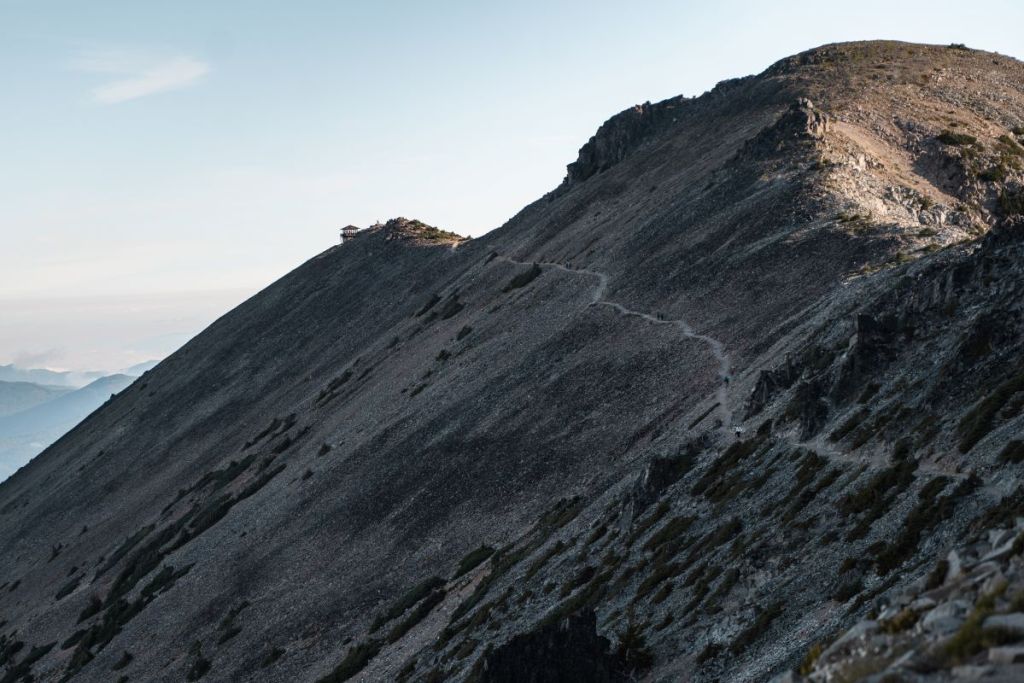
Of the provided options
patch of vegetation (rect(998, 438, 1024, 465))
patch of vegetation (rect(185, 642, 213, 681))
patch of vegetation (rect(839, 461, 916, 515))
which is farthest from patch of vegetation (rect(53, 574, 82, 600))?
patch of vegetation (rect(998, 438, 1024, 465))

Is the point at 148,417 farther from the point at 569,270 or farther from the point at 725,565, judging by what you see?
the point at 725,565

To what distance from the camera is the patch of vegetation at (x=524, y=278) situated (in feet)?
320

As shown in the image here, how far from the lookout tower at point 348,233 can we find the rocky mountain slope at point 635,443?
133 ft

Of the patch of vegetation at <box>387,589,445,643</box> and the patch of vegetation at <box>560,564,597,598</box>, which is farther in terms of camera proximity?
the patch of vegetation at <box>387,589,445,643</box>

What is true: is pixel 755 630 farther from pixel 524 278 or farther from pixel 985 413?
pixel 524 278

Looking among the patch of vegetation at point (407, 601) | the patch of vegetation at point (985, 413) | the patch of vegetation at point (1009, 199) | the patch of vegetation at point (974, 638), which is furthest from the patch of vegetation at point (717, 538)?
the patch of vegetation at point (1009, 199)

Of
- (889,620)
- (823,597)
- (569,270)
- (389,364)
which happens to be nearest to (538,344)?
(569,270)

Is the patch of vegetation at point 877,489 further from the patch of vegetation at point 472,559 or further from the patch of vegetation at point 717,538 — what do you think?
the patch of vegetation at point 472,559

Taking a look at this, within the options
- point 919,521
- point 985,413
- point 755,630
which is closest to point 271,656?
point 755,630

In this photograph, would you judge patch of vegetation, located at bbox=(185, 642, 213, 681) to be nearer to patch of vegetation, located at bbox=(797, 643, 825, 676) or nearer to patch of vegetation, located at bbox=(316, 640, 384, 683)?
patch of vegetation, located at bbox=(316, 640, 384, 683)

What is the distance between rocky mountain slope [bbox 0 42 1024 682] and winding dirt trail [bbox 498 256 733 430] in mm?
319

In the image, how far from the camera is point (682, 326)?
213 feet

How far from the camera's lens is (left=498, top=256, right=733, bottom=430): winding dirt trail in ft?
158

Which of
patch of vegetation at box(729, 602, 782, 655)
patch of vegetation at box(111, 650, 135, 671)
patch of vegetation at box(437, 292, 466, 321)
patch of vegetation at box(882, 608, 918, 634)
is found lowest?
patch of vegetation at box(729, 602, 782, 655)
